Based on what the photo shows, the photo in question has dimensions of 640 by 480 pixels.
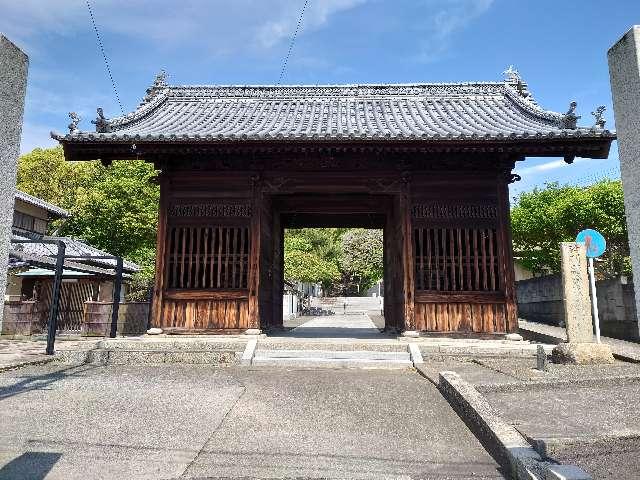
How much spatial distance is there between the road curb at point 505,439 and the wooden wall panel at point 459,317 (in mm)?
4213

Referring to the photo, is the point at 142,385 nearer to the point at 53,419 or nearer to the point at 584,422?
the point at 53,419

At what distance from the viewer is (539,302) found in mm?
18156

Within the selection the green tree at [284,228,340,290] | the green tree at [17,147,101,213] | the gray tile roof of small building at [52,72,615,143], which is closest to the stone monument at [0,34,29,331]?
the gray tile roof of small building at [52,72,615,143]

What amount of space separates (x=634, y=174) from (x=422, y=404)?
13.2 ft

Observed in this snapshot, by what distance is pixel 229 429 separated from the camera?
455 centimetres

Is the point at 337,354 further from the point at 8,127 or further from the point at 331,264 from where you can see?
the point at 331,264

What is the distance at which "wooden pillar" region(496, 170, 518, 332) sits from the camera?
9.85 metres

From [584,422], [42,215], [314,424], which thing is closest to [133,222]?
[42,215]

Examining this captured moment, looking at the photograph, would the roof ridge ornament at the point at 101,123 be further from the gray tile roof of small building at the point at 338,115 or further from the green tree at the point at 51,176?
the green tree at the point at 51,176

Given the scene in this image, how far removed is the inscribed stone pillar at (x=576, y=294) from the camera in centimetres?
829

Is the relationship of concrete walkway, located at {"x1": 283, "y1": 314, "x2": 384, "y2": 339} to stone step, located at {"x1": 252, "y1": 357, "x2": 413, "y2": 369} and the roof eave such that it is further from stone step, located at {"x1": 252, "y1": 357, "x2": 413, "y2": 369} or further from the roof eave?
the roof eave

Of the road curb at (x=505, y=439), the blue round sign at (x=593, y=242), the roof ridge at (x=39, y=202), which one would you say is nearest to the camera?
the road curb at (x=505, y=439)

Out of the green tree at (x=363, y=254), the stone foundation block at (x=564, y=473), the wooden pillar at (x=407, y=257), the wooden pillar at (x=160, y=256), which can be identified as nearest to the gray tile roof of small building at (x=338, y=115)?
the wooden pillar at (x=160, y=256)

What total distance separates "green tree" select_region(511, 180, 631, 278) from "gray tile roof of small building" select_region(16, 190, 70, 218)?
1191 inches
